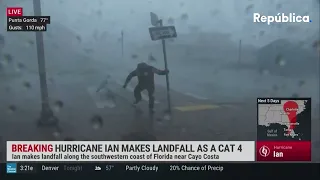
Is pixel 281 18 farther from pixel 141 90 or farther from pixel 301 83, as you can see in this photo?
pixel 141 90

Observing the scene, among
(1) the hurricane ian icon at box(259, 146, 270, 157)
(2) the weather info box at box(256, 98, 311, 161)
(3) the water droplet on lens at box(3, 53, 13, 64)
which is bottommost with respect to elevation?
(1) the hurricane ian icon at box(259, 146, 270, 157)

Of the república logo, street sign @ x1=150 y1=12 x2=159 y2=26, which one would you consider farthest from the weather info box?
street sign @ x1=150 y1=12 x2=159 y2=26

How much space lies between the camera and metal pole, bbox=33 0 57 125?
8.09ft

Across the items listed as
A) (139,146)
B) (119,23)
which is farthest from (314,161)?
(119,23)

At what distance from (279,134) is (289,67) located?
43cm

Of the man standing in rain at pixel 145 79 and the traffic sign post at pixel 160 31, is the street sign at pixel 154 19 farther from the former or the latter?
the man standing in rain at pixel 145 79

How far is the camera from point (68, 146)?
251 centimetres
